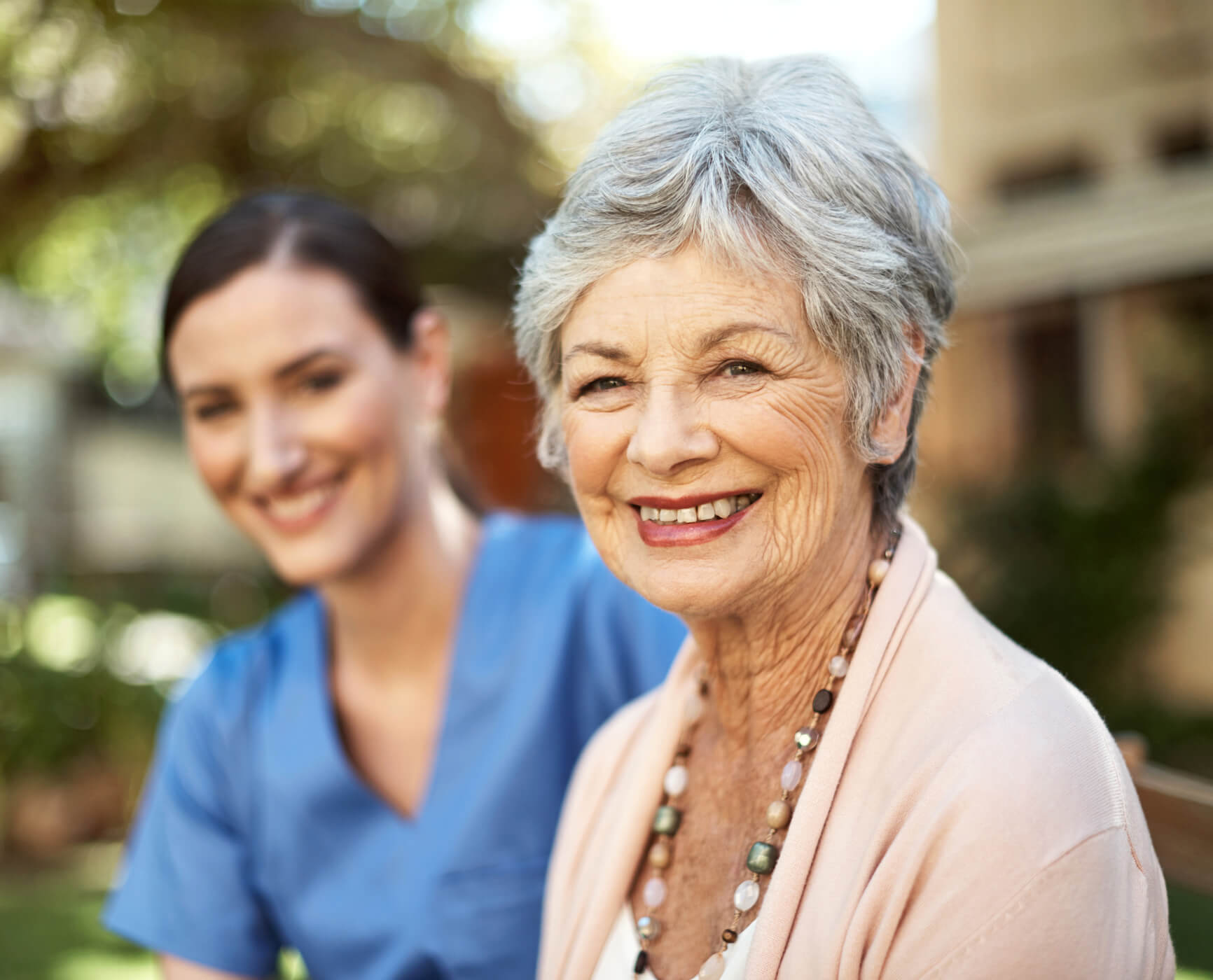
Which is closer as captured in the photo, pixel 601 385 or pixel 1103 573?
pixel 601 385

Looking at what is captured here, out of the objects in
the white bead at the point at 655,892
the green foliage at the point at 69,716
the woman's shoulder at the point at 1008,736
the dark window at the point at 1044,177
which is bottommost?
the green foliage at the point at 69,716

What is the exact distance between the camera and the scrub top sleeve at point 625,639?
7.86ft

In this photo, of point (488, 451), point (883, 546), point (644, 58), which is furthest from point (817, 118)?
point (644, 58)

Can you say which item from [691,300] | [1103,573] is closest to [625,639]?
[691,300]

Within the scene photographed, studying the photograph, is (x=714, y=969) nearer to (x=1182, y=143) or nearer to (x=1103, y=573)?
(x=1103, y=573)

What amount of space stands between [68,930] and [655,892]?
4.43 meters

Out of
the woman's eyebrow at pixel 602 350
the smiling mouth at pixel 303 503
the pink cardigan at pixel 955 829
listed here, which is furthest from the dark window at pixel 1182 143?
the woman's eyebrow at pixel 602 350

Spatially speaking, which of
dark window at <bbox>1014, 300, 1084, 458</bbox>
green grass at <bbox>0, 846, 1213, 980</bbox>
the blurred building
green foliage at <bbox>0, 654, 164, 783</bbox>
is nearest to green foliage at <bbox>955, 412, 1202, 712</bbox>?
the blurred building

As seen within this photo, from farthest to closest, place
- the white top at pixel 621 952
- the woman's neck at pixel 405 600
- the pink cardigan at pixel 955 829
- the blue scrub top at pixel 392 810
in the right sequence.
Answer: the woman's neck at pixel 405 600
the blue scrub top at pixel 392 810
the white top at pixel 621 952
the pink cardigan at pixel 955 829

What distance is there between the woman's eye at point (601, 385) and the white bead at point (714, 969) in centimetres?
79

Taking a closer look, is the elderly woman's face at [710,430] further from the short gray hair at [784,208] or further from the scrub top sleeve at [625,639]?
the scrub top sleeve at [625,639]

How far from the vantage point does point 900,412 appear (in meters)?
1.58

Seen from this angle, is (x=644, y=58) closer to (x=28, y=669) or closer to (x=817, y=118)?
(x=28, y=669)

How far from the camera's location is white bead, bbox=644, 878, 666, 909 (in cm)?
177
